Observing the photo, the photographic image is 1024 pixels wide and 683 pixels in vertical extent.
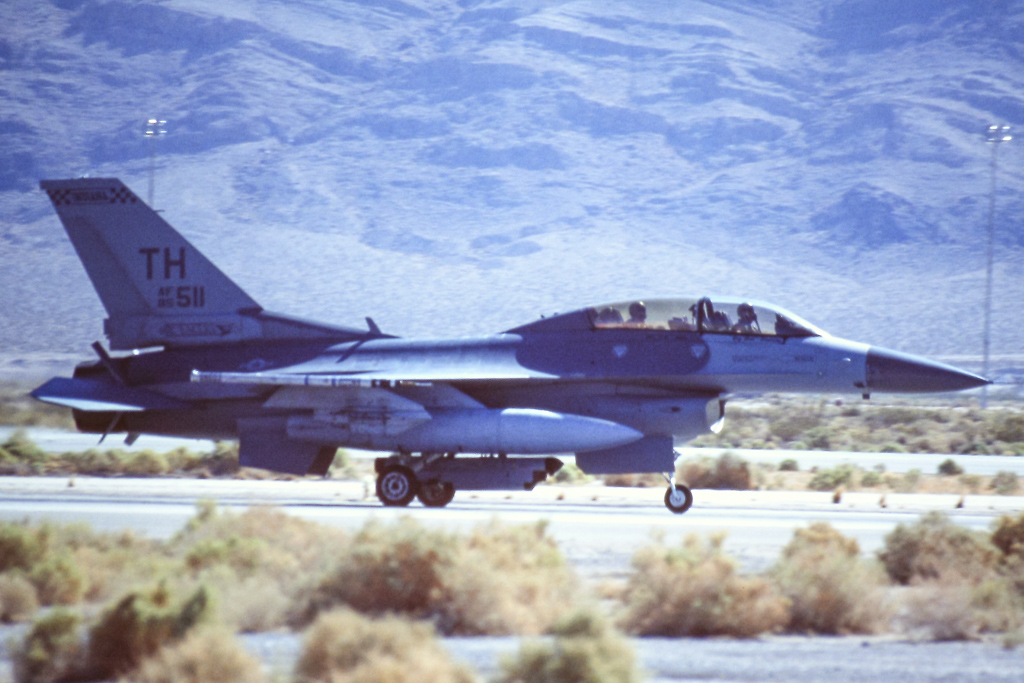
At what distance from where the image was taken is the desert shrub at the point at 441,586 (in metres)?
9.80

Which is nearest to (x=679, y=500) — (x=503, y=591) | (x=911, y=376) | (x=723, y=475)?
(x=911, y=376)

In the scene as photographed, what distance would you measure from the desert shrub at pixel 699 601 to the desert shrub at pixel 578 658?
96.5 inches

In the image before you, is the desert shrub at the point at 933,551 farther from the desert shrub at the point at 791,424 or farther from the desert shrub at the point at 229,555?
the desert shrub at the point at 791,424

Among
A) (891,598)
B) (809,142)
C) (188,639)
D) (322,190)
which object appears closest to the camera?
(188,639)

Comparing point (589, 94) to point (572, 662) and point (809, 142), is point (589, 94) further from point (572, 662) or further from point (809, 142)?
point (572, 662)

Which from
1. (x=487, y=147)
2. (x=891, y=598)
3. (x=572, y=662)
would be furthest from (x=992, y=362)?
(x=572, y=662)

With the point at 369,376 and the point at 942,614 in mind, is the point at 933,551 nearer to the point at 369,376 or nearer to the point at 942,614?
the point at 942,614

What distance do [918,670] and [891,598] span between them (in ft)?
8.63

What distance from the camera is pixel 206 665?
752 cm

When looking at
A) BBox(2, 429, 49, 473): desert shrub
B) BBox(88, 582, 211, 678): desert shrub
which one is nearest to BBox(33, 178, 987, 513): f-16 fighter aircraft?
BBox(2, 429, 49, 473): desert shrub

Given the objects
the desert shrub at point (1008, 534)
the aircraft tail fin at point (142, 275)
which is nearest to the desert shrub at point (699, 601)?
the desert shrub at point (1008, 534)

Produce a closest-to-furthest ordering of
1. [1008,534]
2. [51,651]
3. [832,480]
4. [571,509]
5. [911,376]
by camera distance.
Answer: [51,651], [1008,534], [911,376], [571,509], [832,480]

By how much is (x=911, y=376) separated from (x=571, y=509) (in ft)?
16.0

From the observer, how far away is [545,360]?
18578 millimetres
